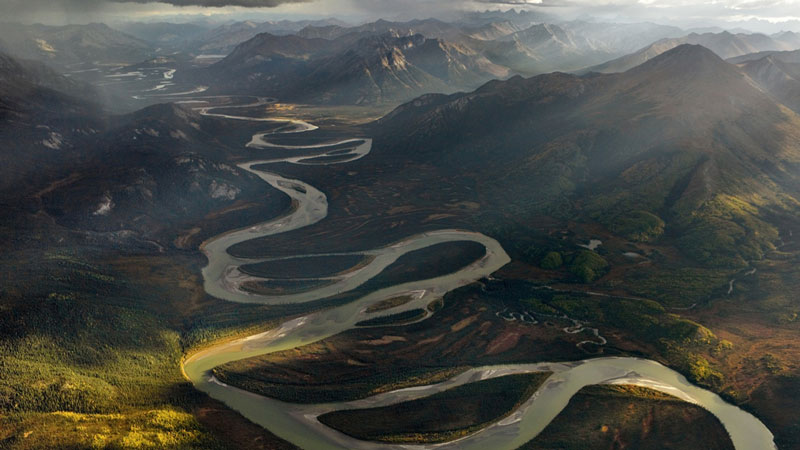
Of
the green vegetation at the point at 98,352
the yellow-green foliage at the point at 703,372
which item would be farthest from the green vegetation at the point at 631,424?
the green vegetation at the point at 98,352

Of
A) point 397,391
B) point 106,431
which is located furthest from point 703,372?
point 106,431

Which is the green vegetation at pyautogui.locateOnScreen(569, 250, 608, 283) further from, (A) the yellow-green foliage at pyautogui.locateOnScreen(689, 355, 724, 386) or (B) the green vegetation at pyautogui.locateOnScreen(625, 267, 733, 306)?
(A) the yellow-green foliage at pyautogui.locateOnScreen(689, 355, 724, 386)

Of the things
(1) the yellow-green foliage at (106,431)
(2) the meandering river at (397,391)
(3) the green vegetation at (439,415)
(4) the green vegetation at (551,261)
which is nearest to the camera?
(1) the yellow-green foliage at (106,431)

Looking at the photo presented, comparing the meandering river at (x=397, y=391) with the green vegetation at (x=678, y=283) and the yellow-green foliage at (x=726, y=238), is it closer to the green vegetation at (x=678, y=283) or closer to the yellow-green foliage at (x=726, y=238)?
the green vegetation at (x=678, y=283)

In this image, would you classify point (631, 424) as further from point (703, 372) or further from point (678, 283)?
point (678, 283)

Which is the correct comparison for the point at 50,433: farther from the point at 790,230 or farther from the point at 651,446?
the point at 790,230

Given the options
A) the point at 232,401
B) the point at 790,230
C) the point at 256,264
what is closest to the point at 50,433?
the point at 232,401

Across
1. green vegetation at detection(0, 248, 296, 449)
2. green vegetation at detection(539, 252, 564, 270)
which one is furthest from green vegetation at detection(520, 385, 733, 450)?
green vegetation at detection(0, 248, 296, 449)
